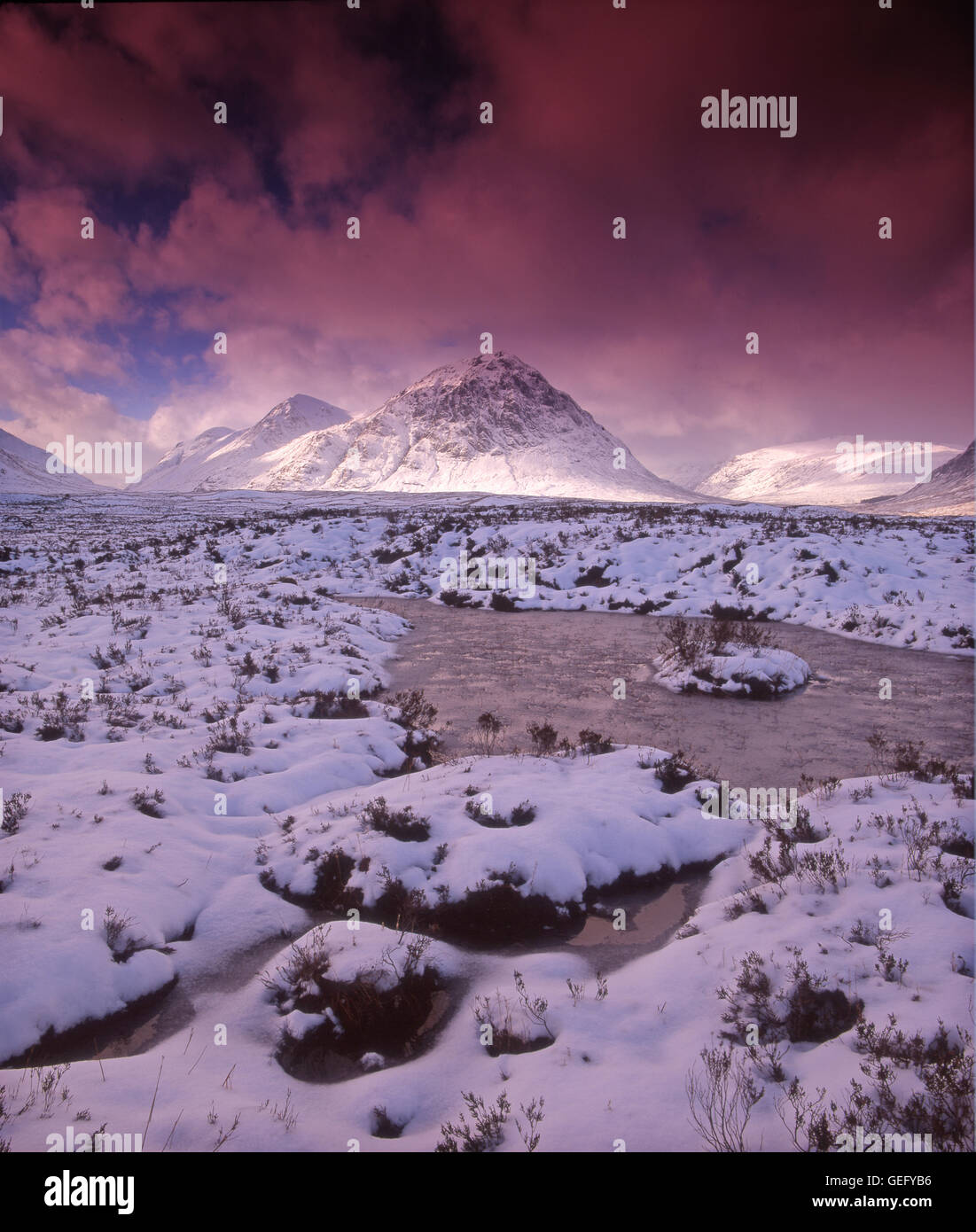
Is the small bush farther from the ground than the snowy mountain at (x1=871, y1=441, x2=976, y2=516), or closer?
closer

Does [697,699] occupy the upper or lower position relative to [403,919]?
upper

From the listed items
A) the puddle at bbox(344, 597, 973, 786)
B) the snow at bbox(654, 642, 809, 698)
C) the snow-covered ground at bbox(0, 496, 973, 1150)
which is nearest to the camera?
the snow-covered ground at bbox(0, 496, 973, 1150)

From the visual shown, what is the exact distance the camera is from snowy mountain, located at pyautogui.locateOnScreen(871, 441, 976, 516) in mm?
130000

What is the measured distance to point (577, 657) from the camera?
12.5 metres

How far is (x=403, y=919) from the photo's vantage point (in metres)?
4.71

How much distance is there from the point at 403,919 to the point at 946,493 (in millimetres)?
197111

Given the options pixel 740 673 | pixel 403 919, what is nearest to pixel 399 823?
pixel 403 919

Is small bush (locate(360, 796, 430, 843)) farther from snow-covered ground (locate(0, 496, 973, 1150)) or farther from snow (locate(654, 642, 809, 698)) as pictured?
snow (locate(654, 642, 809, 698))

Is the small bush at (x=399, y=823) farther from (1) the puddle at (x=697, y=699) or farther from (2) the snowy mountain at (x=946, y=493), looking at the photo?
(2) the snowy mountain at (x=946, y=493)

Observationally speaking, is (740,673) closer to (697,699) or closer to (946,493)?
(697,699)

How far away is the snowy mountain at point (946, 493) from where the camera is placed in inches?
5118

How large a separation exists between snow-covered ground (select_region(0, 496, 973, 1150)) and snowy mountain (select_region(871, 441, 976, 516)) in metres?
145

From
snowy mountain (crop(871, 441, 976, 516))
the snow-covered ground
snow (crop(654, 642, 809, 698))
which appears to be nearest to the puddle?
snow (crop(654, 642, 809, 698))

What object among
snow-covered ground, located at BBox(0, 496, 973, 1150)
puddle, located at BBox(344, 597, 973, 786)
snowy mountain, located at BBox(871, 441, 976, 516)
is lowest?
snow-covered ground, located at BBox(0, 496, 973, 1150)
